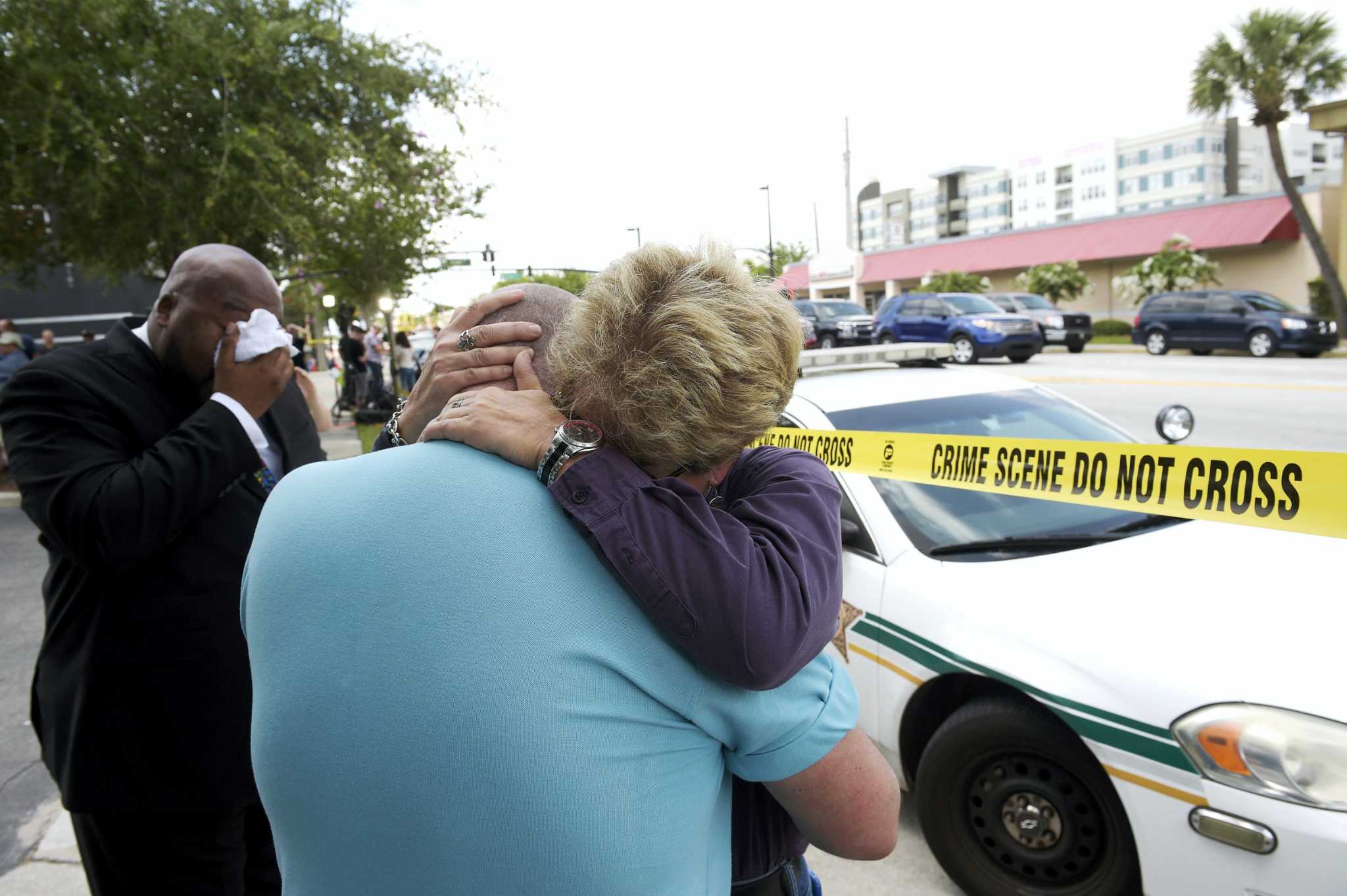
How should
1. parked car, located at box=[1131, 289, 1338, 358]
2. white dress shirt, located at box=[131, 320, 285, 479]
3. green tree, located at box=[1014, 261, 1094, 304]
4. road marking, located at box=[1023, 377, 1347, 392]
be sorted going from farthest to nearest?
green tree, located at box=[1014, 261, 1094, 304]
parked car, located at box=[1131, 289, 1338, 358]
road marking, located at box=[1023, 377, 1347, 392]
white dress shirt, located at box=[131, 320, 285, 479]

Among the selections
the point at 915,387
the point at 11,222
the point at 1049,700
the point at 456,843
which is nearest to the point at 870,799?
the point at 456,843

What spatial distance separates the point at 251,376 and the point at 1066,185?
107974mm

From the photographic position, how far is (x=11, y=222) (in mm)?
9688

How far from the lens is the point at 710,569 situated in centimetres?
94

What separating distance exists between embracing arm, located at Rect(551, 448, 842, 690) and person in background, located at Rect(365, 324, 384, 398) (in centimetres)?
1670

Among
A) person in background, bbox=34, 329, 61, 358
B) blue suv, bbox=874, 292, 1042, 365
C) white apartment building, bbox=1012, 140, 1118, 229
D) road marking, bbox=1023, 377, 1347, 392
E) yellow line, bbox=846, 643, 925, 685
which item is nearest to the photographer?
yellow line, bbox=846, 643, 925, 685

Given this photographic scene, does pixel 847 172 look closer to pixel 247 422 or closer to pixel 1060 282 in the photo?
pixel 1060 282

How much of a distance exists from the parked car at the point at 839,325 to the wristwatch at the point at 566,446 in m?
23.7

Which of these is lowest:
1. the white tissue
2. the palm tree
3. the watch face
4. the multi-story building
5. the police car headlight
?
the police car headlight

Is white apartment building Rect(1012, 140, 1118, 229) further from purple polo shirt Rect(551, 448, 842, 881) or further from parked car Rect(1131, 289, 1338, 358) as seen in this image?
purple polo shirt Rect(551, 448, 842, 881)

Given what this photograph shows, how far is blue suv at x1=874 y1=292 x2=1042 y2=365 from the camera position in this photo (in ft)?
63.5

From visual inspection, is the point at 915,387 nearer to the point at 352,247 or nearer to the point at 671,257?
the point at 671,257

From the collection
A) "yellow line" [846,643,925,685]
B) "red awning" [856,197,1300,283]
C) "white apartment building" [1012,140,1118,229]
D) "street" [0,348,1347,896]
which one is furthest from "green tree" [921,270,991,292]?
"white apartment building" [1012,140,1118,229]

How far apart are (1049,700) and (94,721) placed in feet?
7.57
